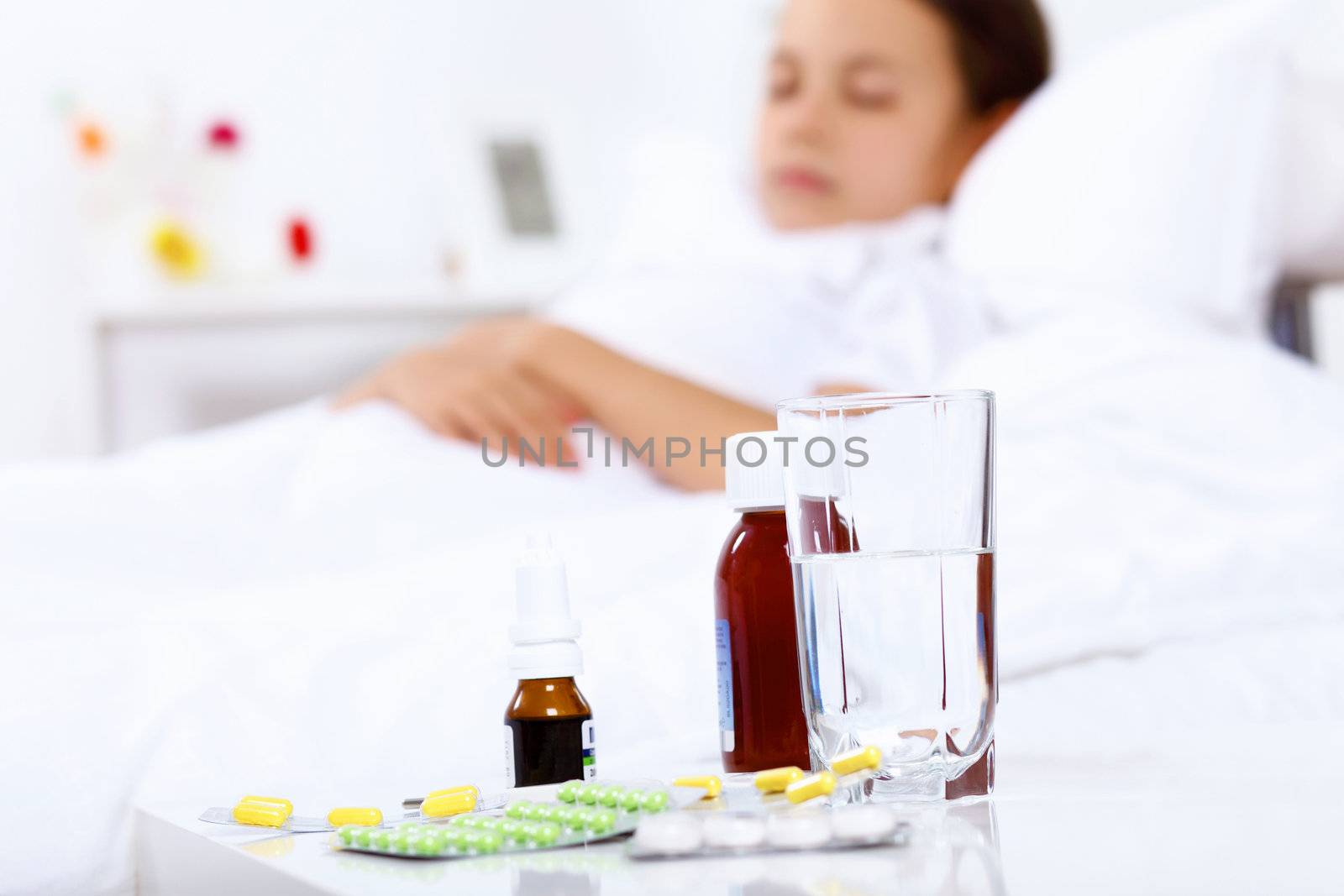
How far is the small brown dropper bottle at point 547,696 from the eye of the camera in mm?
481

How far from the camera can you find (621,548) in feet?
2.54

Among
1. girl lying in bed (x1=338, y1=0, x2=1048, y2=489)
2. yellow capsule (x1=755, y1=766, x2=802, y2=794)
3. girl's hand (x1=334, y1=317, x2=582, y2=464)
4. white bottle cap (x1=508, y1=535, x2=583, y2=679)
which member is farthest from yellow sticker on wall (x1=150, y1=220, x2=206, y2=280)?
yellow capsule (x1=755, y1=766, x2=802, y2=794)

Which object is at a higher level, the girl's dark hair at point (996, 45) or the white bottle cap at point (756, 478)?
the girl's dark hair at point (996, 45)

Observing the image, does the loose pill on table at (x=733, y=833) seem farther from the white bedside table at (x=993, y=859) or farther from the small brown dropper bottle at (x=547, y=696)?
the small brown dropper bottle at (x=547, y=696)

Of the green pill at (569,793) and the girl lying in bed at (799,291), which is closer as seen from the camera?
the green pill at (569,793)

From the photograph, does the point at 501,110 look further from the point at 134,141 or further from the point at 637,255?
the point at 637,255

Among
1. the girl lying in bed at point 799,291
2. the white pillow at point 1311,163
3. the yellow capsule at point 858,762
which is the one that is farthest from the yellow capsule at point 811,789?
the white pillow at point 1311,163

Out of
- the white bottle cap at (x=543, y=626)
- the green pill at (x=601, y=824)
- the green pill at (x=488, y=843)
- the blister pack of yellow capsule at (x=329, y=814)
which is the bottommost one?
the blister pack of yellow capsule at (x=329, y=814)

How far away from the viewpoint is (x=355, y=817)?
43 centimetres

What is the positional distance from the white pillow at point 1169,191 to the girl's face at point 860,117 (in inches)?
10.4

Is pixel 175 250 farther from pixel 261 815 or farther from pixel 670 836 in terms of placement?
pixel 670 836

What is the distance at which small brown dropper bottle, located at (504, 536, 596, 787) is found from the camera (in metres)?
0.48

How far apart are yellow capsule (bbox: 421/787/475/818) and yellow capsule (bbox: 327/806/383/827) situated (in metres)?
0.02

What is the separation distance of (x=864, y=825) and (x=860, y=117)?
1.25 meters
